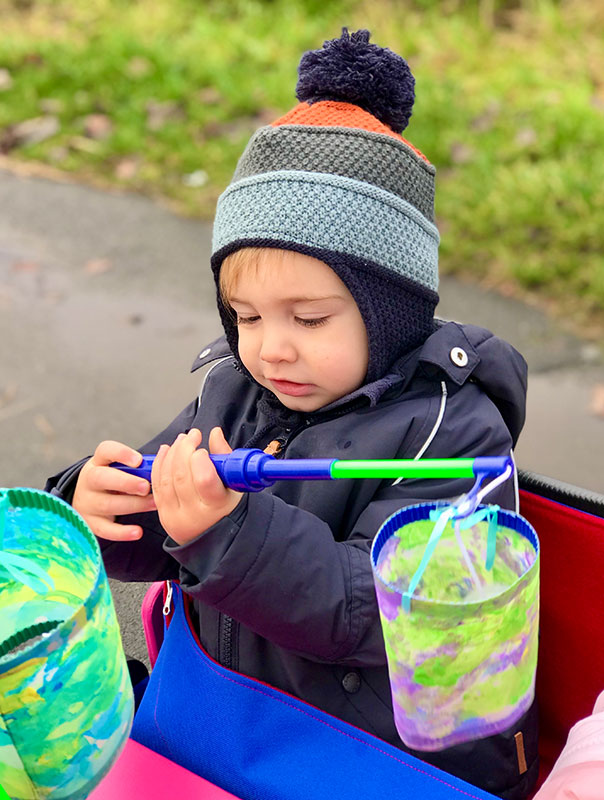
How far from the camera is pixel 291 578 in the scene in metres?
1.24

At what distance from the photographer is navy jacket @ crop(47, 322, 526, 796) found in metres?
1.23

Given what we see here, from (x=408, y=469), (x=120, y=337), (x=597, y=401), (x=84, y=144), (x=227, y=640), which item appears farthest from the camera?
(x=84, y=144)

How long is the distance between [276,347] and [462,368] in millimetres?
274

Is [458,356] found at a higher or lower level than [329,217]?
lower

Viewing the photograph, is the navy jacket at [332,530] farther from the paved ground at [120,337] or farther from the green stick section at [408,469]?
the paved ground at [120,337]

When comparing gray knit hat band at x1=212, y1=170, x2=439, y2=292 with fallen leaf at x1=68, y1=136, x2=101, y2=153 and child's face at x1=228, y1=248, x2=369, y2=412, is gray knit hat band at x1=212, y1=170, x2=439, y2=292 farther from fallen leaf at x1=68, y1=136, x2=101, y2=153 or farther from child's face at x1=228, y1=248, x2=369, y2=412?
fallen leaf at x1=68, y1=136, x2=101, y2=153

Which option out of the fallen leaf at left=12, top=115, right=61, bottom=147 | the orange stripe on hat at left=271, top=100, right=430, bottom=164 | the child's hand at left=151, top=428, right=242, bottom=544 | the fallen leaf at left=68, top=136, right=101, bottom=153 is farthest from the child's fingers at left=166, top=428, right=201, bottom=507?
the fallen leaf at left=12, top=115, right=61, bottom=147

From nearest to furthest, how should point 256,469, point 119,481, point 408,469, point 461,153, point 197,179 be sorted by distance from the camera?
point 408,469, point 256,469, point 119,481, point 461,153, point 197,179

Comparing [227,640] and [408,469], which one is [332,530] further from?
[408,469]

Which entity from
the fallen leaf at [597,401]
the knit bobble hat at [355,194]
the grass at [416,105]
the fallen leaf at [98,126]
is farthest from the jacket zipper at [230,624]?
the fallen leaf at [98,126]

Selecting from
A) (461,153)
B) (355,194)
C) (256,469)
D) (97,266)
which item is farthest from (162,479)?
(461,153)

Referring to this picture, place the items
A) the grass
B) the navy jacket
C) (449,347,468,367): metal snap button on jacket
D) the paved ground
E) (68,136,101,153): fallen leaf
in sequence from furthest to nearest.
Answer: (68,136,101,153): fallen leaf, the grass, the paved ground, (449,347,468,367): metal snap button on jacket, the navy jacket

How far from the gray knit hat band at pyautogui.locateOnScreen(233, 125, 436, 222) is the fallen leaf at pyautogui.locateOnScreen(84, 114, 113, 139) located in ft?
12.5

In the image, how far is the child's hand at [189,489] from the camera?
1109 millimetres
